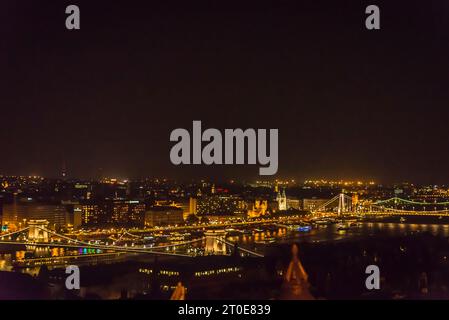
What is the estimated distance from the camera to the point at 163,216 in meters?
18.2

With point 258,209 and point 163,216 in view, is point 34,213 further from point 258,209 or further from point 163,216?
point 258,209

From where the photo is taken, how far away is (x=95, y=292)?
22.5ft

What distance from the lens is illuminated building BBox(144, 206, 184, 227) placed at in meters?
17.8

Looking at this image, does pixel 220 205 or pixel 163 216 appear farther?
pixel 220 205

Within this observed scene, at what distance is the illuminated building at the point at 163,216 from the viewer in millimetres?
17797

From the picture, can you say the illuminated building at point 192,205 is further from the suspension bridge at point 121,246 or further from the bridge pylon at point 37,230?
the bridge pylon at point 37,230

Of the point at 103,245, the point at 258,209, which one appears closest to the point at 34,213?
the point at 103,245

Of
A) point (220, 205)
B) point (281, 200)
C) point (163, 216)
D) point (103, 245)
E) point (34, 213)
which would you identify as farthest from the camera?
point (281, 200)

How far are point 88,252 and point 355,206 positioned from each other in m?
11.9

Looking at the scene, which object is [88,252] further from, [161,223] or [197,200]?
[197,200]

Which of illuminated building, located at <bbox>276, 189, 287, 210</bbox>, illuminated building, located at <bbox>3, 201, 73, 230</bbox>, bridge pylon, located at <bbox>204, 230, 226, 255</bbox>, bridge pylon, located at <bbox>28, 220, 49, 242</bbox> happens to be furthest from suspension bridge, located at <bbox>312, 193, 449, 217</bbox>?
bridge pylon, located at <bbox>204, 230, 226, 255</bbox>
